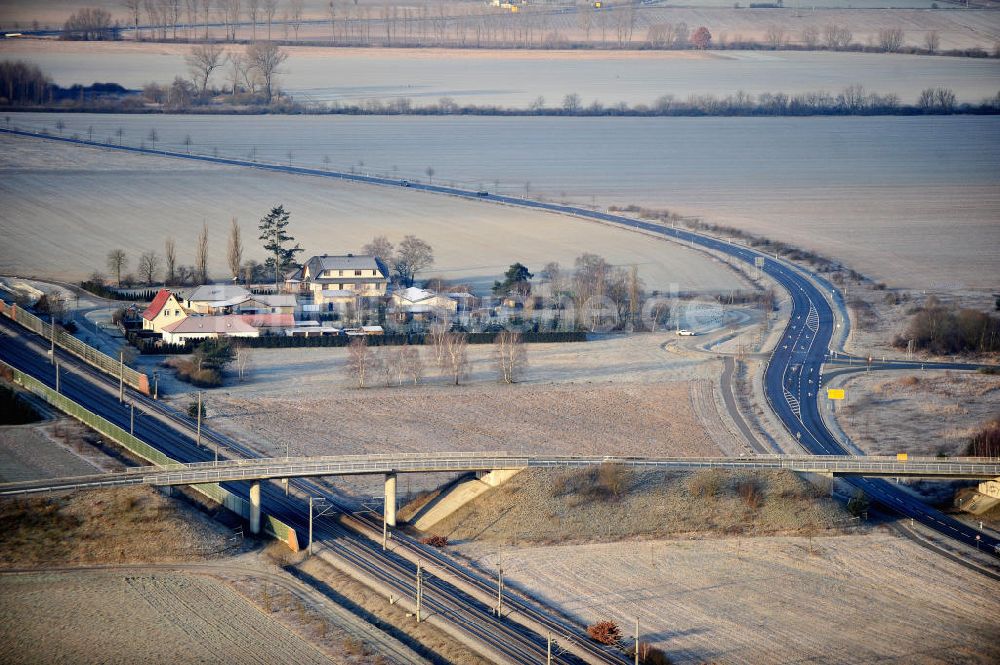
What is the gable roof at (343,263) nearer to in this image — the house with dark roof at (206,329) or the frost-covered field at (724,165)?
the frost-covered field at (724,165)

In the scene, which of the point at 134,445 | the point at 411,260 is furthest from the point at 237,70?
the point at 134,445

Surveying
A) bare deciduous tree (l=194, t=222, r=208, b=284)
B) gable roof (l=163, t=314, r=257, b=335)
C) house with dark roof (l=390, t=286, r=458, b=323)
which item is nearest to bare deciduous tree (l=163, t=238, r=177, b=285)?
bare deciduous tree (l=194, t=222, r=208, b=284)

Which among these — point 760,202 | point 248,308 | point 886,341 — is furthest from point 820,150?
point 248,308

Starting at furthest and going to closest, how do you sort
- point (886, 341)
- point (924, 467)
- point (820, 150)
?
point (820, 150) < point (886, 341) < point (924, 467)

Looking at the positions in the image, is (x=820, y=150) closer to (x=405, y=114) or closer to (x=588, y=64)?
(x=405, y=114)

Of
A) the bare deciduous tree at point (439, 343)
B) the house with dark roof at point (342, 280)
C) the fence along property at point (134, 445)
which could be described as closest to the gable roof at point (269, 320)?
the house with dark roof at point (342, 280)
